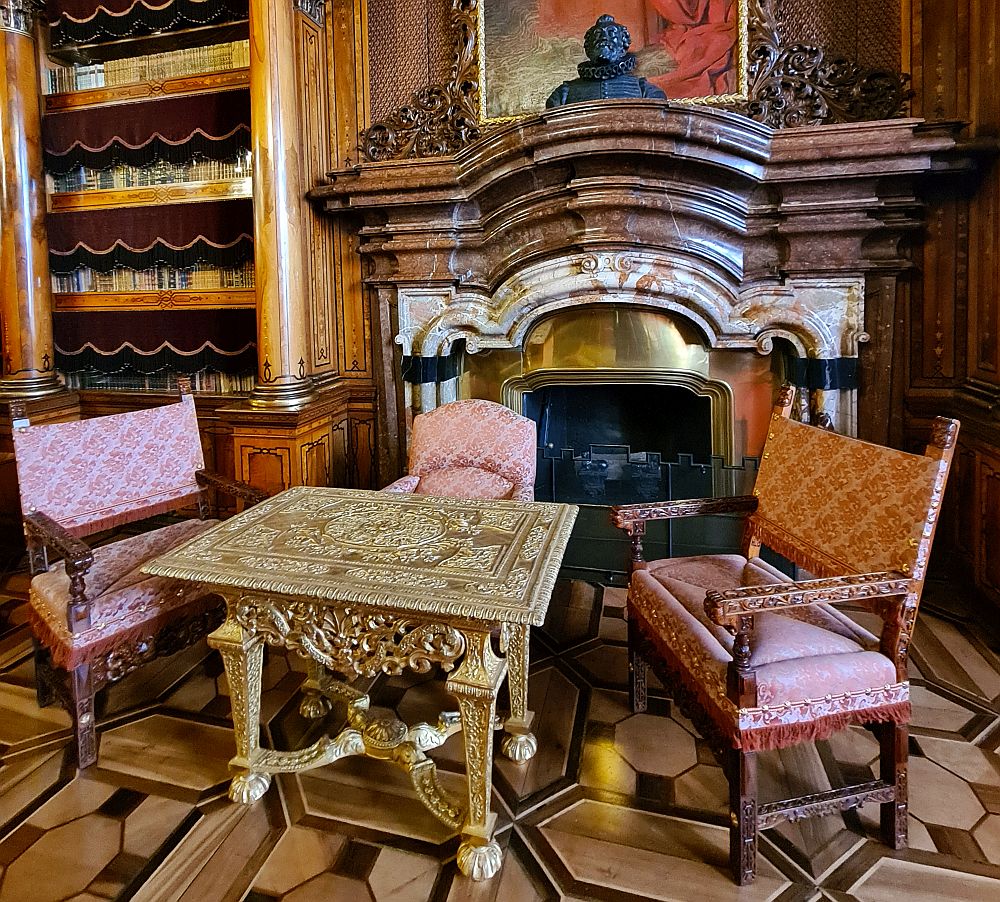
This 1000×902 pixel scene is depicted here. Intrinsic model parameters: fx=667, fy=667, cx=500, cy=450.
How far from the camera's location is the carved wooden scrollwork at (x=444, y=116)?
3.32 metres

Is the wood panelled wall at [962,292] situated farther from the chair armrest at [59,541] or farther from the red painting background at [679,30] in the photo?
the chair armrest at [59,541]

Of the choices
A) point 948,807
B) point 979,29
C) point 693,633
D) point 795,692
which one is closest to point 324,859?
point 693,633

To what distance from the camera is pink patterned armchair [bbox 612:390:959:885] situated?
134cm

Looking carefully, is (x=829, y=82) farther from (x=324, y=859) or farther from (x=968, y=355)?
(x=324, y=859)

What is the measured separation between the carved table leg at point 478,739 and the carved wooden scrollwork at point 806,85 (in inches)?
110

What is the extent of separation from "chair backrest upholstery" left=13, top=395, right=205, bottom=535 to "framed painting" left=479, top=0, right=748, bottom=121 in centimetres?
214

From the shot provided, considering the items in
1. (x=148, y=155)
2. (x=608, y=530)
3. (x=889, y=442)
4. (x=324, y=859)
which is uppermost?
(x=148, y=155)

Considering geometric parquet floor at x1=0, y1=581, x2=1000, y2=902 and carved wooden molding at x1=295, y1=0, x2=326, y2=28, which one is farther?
carved wooden molding at x1=295, y1=0, x2=326, y2=28

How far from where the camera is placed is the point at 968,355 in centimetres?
288

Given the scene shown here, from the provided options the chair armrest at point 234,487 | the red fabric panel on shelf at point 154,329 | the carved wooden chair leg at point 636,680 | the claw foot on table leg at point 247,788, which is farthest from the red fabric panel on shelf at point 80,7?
the carved wooden chair leg at point 636,680

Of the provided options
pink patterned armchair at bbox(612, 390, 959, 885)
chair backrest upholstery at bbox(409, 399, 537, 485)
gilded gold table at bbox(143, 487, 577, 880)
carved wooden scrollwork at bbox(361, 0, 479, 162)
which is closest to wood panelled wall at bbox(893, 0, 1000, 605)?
pink patterned armchair at bbox(612, 390, 959, 885)

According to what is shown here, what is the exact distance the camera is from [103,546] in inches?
86.7

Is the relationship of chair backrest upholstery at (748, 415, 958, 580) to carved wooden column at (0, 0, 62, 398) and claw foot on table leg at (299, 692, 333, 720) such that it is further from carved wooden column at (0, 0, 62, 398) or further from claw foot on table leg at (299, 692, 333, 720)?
carved wooden column at (0, 0, 62, 398)

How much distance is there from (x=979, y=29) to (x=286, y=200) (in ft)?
9.85
